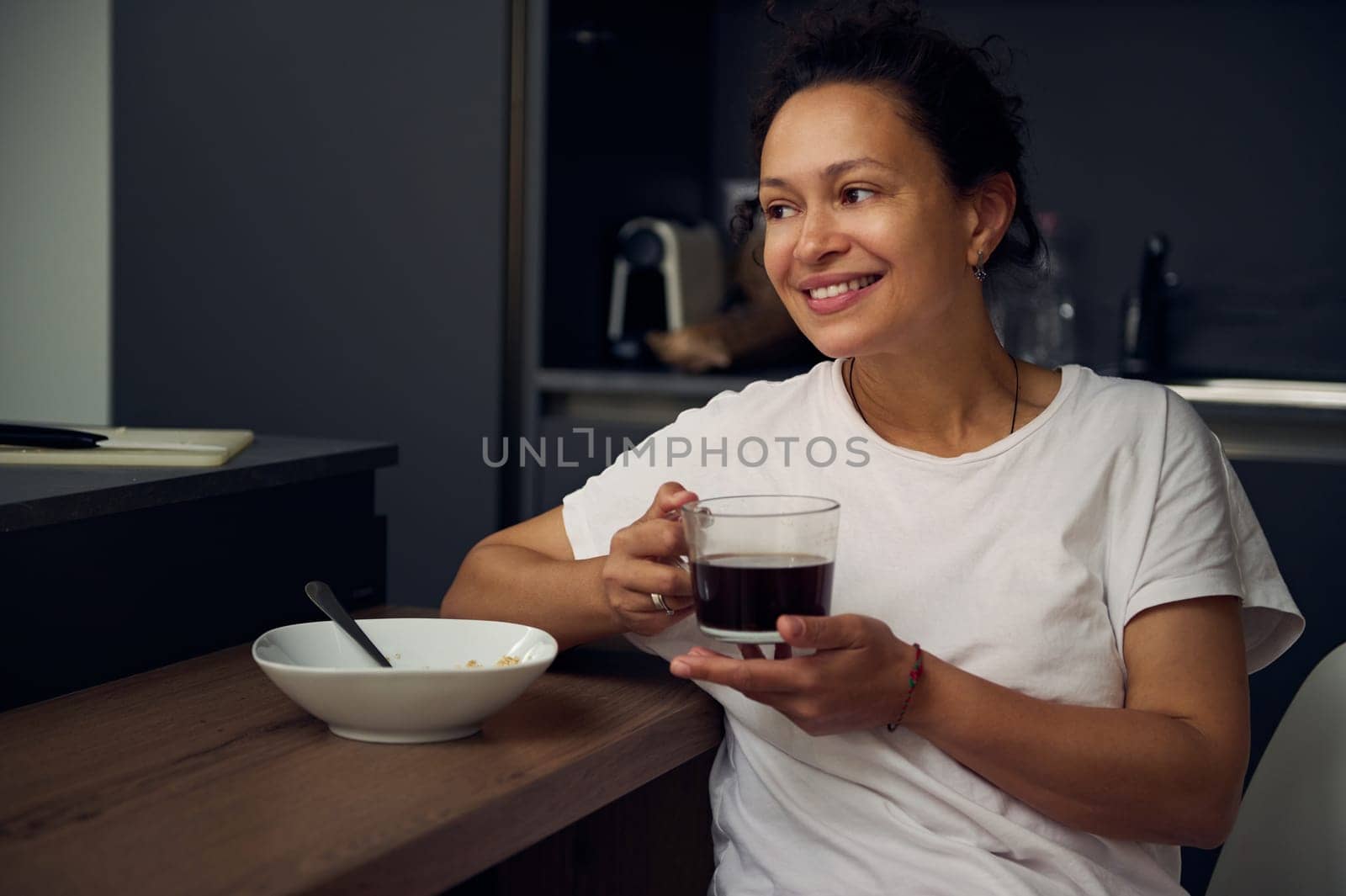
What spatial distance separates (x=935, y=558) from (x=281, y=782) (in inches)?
22.7

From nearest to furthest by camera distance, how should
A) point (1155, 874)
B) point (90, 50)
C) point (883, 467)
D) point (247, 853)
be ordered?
point (247, 853) → point (1155, 874) → point (883, 467) → point (90, 50)

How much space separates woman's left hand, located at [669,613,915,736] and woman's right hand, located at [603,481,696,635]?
0.12m

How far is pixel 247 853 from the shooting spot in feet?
2.60

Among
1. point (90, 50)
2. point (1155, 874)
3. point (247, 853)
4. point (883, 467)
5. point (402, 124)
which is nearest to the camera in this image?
point (247, 853)

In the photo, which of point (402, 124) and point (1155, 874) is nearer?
point (1155, 874)

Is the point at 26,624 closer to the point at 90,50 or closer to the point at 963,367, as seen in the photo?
the point at 963,367

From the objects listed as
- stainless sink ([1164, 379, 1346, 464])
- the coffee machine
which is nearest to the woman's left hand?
stainless sink ([1164, 379, 1346, 464])

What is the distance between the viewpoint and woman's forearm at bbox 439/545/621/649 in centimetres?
121

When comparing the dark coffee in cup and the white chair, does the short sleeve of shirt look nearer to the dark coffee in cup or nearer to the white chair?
the white chair

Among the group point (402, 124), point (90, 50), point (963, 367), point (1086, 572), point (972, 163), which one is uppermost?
point (90, 50)

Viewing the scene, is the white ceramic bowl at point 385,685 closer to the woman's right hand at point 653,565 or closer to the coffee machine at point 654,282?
the woman's right hand at point 653,565

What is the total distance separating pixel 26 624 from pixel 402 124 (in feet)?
5.52

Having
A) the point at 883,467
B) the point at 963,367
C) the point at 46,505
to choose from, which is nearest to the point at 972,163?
Result: the point at 963,367

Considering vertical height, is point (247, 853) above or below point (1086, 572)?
below
